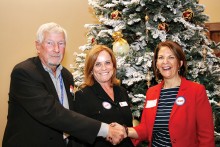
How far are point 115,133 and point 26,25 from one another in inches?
115

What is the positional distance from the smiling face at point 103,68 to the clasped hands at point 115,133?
17.7 inches

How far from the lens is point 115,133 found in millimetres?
2148

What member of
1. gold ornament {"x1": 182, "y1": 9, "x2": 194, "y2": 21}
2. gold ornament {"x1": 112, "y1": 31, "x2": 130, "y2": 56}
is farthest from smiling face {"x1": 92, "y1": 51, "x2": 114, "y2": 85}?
gold ornament {"x1": 182, "y1": 9, "x2": 194, "y2": 21}

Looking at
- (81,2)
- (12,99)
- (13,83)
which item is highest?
(81,2)

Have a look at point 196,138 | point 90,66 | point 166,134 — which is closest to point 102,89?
point 90,66

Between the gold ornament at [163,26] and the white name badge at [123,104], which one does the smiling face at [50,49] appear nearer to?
the white name badge at [123,104]

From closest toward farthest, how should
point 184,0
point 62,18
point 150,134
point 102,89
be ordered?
point 150,134
point 102,89
point 184,0
point 62,18

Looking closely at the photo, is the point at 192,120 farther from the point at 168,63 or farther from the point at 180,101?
the point at 168,63

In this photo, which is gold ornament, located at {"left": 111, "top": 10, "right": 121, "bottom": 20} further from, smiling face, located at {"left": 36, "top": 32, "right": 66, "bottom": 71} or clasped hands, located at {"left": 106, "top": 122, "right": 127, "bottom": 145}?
clasped hands, located at {"left": 106, "top": 122, "right": 127, "bottom": 145}

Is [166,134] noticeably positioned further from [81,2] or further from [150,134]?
[81,2]

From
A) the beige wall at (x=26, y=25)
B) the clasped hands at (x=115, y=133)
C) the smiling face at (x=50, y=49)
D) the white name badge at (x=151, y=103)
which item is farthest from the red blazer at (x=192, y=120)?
the beige wall at (x=26, y=25)

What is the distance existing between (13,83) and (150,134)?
1206 millimetres

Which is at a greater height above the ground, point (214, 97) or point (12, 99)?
point (12, 99)

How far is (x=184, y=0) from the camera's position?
343cm
